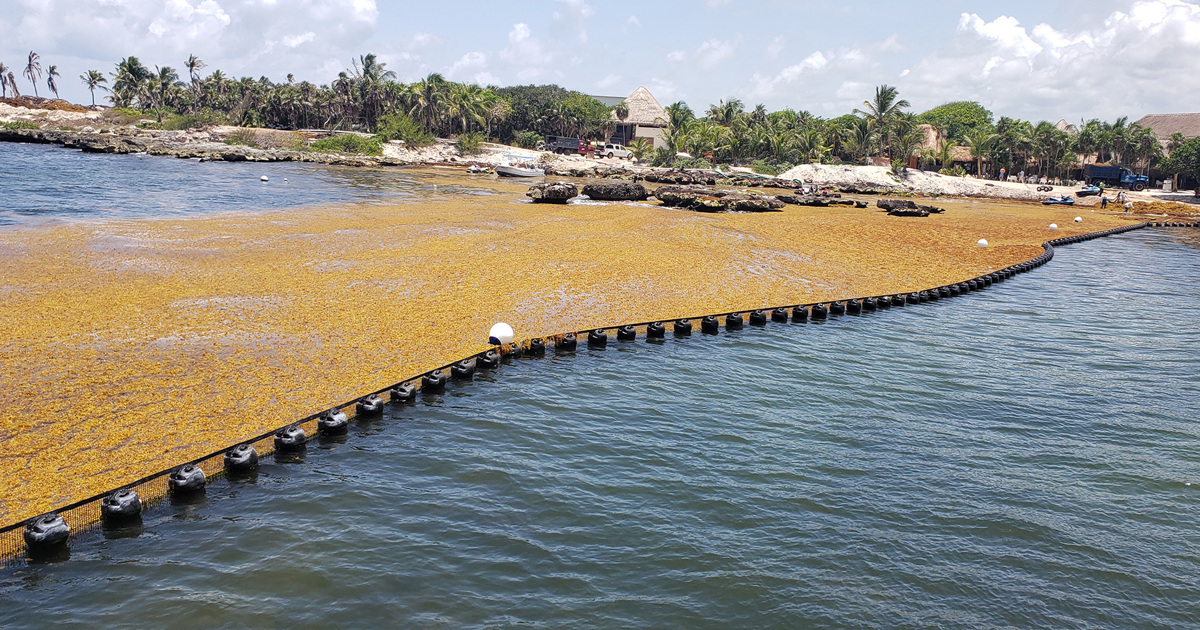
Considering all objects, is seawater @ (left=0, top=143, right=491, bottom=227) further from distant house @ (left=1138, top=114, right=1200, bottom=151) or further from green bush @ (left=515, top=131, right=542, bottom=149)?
distant house @ (left=1138, top=114, right=1200, bottom=151)

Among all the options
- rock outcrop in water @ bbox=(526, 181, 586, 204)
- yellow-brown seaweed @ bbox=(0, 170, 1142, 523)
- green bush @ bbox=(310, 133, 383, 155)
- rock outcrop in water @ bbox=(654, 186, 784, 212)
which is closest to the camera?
yellow-brown seaweed @ bbox=(0, 170, 1142, 523)

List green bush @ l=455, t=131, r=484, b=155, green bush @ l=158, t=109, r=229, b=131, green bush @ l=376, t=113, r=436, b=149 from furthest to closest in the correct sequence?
green bush @ l=158, t=109, r=229, b=131 < green bush @ l=455, t=131, r=484, b=155 < green bush @ l=376, t=113, r=436, b=149

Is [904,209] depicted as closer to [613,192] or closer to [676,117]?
[613,192]

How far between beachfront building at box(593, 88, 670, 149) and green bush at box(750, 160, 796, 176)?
2096 cm

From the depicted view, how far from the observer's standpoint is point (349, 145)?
93.0 meters

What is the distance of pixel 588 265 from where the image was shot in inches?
925

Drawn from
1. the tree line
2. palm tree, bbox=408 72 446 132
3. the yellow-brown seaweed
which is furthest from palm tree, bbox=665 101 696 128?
the yellow-brown seaweed

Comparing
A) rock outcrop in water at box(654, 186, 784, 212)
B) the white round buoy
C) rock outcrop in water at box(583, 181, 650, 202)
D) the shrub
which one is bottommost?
the white round buoy

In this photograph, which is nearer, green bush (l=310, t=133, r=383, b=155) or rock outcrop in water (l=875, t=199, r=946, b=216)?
rock outcrop in water (l=875, t=199, r=946, b=216)

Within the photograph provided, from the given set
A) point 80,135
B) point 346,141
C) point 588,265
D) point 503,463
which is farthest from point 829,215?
point 80,135

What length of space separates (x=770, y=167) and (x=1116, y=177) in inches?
1445

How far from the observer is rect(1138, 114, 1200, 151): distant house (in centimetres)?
8412

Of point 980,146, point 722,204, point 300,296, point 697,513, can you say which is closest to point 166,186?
point 722,204

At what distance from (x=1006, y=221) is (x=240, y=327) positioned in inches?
1884
